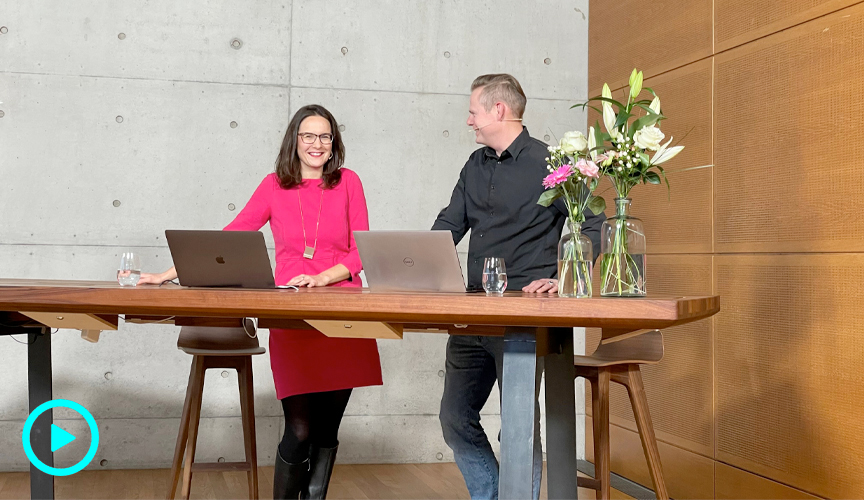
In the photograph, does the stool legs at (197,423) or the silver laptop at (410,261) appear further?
the stool legs at (197,423)

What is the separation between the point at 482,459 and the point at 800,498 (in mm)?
1292

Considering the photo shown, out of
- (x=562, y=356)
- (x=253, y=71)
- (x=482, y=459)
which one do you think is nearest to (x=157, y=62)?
(x=253, y=71)

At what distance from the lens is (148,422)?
469 centimetres

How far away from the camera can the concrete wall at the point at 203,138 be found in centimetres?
462

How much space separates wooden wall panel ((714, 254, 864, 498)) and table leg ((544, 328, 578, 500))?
4.35 ft

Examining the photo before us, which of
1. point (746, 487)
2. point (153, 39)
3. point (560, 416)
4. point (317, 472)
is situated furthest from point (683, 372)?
point (153, 39)

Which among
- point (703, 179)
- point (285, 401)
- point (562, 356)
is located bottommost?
point (285, 401)

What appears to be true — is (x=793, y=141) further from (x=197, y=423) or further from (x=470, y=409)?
(x=197, y=423)

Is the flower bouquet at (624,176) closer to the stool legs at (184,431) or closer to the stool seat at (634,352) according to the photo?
the stool seat at (634,352)

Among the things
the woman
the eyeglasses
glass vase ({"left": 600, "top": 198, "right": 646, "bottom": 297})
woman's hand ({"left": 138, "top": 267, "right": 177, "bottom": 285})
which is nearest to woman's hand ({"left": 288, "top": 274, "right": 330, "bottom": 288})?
the woman

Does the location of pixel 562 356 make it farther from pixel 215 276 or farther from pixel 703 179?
pixel 703 179

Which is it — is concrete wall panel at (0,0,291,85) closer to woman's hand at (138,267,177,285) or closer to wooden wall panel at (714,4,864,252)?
woman's hand at (138,267,177,285)

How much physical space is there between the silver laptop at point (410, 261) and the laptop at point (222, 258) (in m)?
0.30

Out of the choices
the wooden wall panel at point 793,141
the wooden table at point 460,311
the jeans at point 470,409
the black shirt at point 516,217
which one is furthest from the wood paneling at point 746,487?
the wooden table at point 460,311
